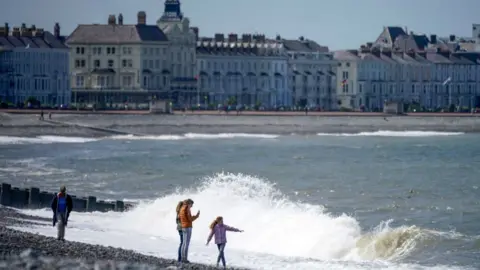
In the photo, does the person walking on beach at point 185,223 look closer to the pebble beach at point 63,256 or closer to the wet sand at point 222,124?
the pebble beach at point 63,256

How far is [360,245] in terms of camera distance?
121ft

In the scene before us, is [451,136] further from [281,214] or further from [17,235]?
[17,235]

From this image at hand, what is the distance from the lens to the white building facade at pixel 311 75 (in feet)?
503

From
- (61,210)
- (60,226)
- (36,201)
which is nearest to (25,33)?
(36,201)

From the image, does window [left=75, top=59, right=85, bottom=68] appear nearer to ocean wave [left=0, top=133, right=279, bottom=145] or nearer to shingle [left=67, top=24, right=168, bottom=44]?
shingle [left=67, top=24, right=168, bottom=44]

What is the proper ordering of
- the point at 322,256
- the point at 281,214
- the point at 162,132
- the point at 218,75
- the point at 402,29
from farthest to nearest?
the point at 402,29 < the point at 218,75 < the point at 162,132 < the point at 281,214 < the point at 322,256

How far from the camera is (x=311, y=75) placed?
154 metres

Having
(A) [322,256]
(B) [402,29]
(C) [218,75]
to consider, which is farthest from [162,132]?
(B) [402,29]

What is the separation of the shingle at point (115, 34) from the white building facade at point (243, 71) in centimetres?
489

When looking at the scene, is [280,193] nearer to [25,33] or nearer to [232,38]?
[25,33]

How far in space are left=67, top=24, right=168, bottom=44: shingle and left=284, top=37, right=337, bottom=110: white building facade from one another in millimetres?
15860

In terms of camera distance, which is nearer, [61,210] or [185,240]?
[185,240]

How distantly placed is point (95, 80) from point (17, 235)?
108m

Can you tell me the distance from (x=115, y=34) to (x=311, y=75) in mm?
21851
